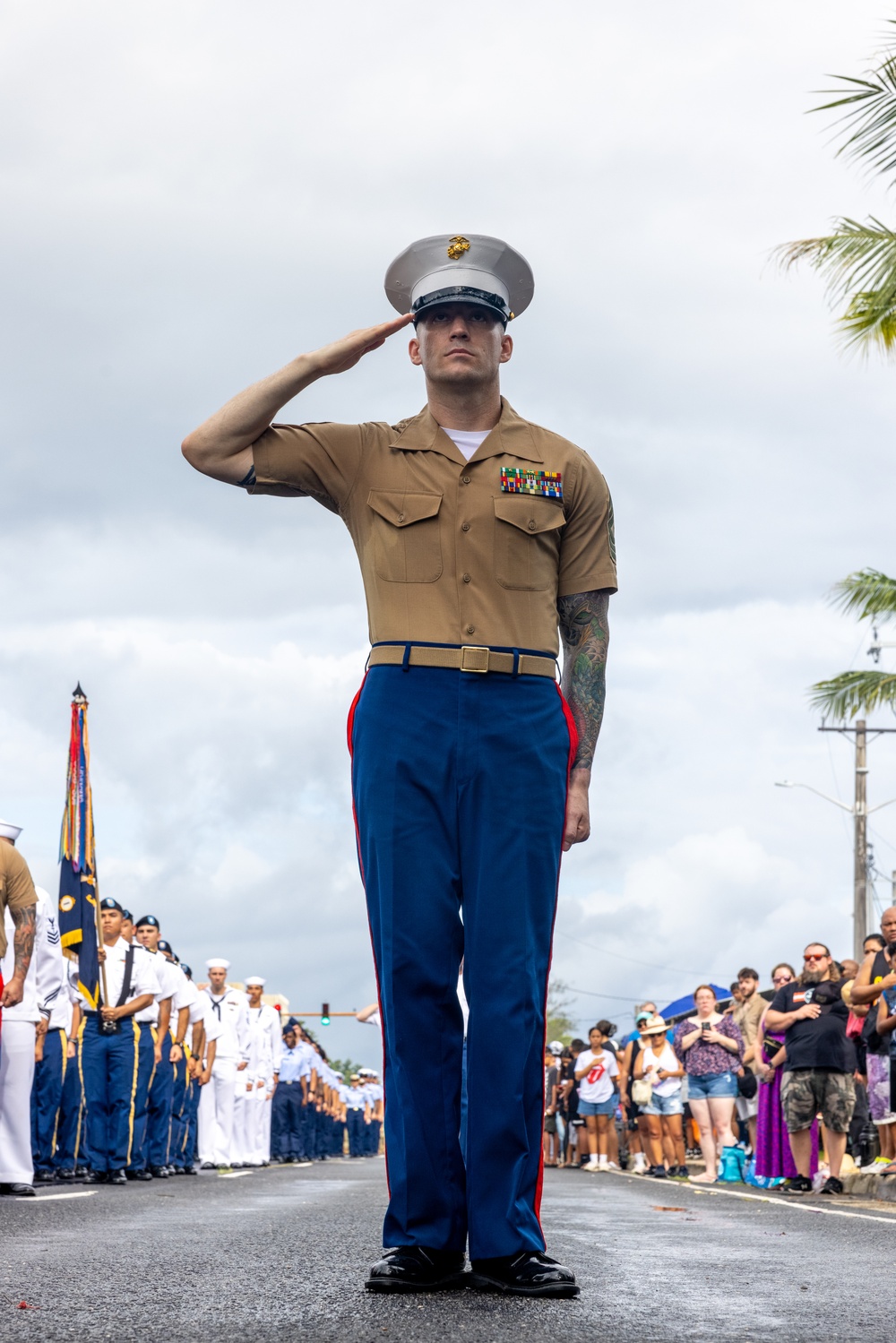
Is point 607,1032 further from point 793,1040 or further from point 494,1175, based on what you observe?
point 494,1175

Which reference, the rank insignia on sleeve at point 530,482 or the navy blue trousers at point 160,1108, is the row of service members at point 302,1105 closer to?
the navy blue trousers at point 160,1108

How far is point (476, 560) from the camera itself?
389 centimetres

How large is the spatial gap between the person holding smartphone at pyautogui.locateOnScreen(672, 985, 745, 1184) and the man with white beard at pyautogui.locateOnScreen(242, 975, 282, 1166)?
8027 mm

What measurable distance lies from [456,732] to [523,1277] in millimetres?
1116

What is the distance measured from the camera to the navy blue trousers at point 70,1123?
14.6 meters

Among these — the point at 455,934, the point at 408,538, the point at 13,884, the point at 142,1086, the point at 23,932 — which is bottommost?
the point at 142,1086

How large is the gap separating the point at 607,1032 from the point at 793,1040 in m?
9.72

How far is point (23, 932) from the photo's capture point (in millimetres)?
9516

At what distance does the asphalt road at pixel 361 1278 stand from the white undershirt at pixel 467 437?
71.3 inches

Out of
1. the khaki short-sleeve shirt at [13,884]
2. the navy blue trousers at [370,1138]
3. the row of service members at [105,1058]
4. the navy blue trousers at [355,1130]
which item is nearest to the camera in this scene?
the khaki short-sleeve shirt at [13,884]

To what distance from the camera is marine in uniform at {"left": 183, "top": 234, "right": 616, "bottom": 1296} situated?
12.2 ft

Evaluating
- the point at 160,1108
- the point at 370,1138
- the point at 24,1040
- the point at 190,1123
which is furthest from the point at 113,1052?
the point at 370,1138

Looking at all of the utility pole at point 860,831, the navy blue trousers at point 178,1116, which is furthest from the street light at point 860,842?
Result: the navy blue trousers at point 178,1116

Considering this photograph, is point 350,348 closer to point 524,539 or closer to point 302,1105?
point 524,539
